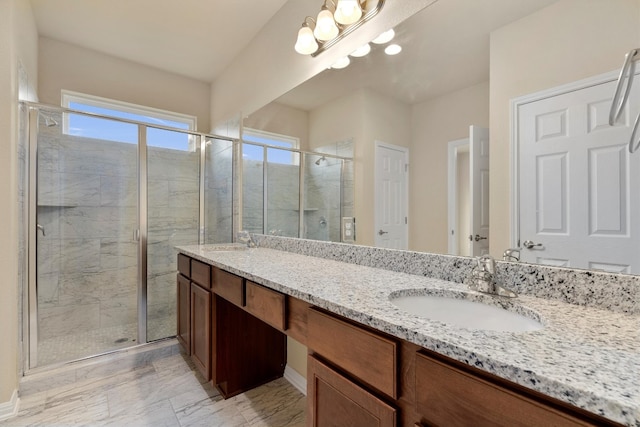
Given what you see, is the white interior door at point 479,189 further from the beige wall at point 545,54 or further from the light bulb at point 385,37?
the light bulb at point 385,37

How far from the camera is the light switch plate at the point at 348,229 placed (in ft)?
5.05

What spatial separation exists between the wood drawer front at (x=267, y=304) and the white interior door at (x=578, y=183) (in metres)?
0.80

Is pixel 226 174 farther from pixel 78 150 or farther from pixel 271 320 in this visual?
pixel 271 320

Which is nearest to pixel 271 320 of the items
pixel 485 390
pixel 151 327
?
pixel 485 390

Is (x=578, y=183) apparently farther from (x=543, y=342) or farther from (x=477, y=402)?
(x=477, y=402)

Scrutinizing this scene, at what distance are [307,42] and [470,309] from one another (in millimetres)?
1661

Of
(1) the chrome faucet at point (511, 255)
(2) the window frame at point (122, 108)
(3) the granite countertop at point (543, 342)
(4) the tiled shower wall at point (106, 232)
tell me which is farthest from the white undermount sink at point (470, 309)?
(2) the window frame at point (122, 108)

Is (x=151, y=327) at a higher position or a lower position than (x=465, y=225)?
lower

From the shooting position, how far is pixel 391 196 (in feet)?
4.46

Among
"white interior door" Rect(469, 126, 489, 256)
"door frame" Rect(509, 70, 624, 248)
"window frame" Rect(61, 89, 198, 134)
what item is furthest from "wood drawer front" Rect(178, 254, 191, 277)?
"door frame" Rect(509, 70, 624, 248)

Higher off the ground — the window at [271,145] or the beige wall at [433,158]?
the window at [271,145]

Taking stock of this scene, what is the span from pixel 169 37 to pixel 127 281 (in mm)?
2129

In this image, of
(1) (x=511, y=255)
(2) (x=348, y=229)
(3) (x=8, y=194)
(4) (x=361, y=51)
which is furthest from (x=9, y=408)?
(4) (x=361, y=51)

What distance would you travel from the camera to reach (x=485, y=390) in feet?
1.64
